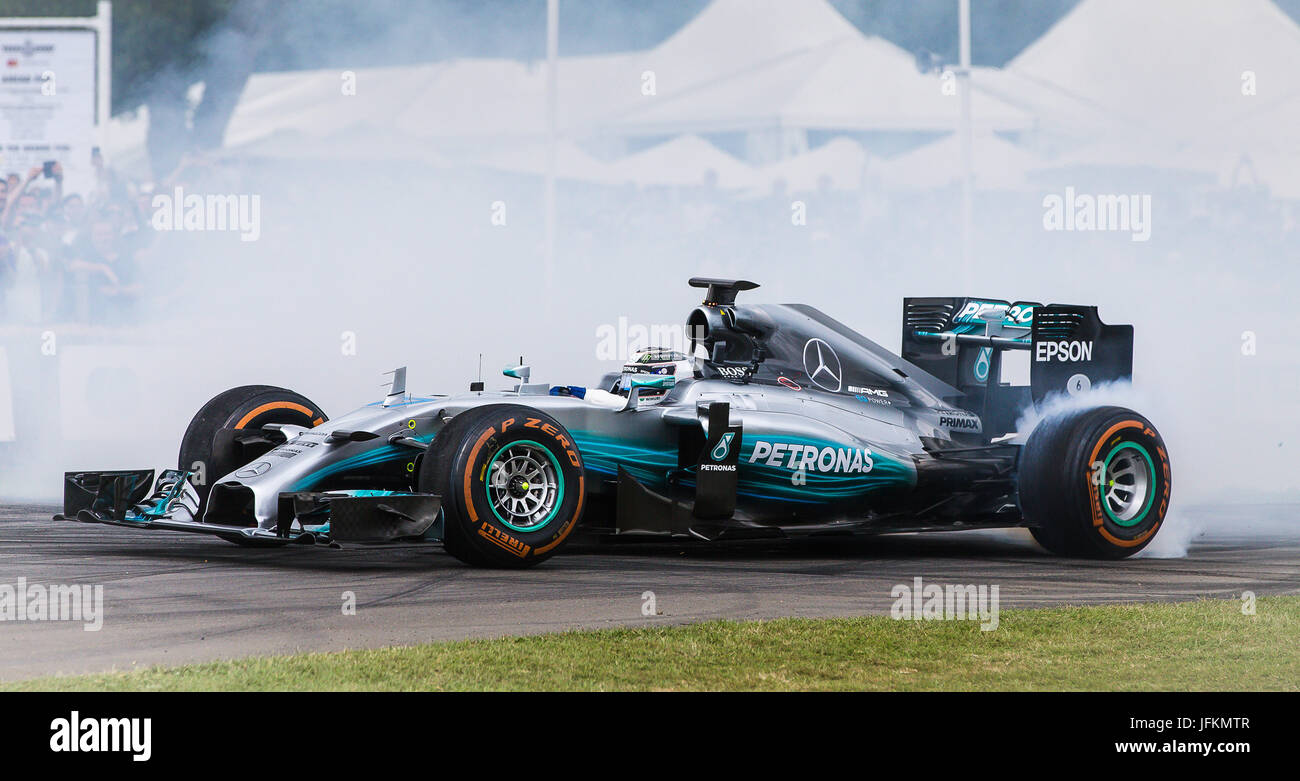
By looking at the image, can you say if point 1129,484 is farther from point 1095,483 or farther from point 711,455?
point 711,455

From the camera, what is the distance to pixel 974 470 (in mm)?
10875

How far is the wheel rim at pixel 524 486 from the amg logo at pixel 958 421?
3590 mm

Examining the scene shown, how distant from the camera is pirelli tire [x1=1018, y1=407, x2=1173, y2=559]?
10398 mm

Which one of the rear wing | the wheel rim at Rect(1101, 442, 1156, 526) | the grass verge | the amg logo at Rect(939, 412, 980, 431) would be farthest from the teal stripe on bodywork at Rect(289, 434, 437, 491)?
the wheel rim at Rect(1101, 442, 1156, 526)

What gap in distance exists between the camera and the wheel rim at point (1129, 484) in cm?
1063

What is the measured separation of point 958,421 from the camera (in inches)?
451

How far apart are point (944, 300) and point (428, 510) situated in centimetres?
583

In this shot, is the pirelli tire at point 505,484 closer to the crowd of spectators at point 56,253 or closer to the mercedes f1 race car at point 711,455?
the mercedes f1 race car at point 711,455

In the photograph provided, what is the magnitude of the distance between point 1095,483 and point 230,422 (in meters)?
6.31

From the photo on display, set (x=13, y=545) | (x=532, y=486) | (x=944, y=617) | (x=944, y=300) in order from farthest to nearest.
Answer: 1. (x=944, y=300)
2. (x=13, y=545)
3. (x=532, y=486)
4. (x=944, y=617)

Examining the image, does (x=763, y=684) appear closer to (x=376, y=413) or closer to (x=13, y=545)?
(x=376, y=413)

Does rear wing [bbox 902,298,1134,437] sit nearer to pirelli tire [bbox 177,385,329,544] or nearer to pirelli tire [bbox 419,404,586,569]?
pirelli tire [bbox 419,404,586,569]

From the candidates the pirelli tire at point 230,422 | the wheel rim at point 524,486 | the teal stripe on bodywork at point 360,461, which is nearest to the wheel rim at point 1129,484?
the wheel rim at point 524,486
